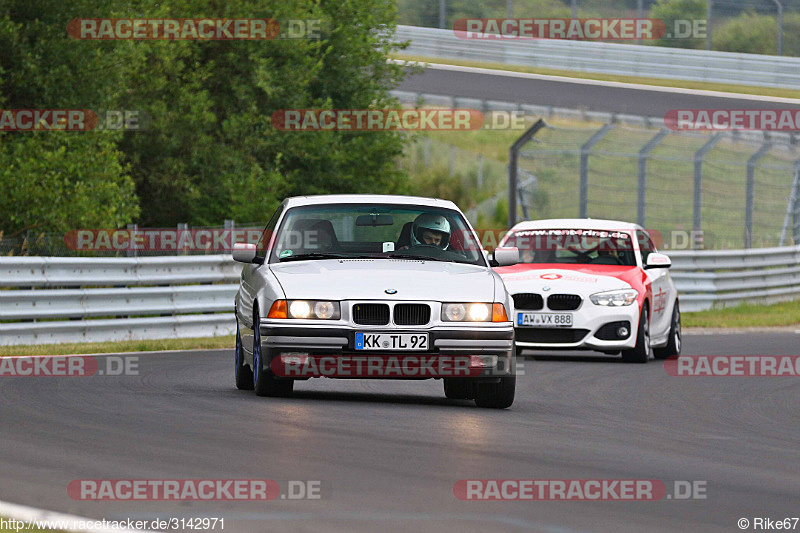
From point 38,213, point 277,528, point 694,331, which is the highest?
point 277,528

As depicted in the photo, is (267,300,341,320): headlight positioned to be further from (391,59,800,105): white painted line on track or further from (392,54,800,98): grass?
(392,54,800,98): grass

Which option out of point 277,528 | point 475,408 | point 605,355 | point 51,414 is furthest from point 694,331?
point 277,528

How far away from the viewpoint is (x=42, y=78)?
86.0 feet

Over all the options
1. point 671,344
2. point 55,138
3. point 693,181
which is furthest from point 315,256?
point 693,181

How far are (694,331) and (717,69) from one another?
22260 mm

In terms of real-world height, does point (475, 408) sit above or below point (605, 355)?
above

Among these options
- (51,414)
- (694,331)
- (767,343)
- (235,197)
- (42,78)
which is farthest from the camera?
(235,197)

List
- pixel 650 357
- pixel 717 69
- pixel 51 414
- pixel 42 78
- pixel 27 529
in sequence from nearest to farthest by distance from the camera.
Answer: pixel 27 529
pixel 51 414
pixel 650 357
pixel 42 78
pixel 717 69

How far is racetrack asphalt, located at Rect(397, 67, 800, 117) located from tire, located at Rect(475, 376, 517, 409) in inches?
1186

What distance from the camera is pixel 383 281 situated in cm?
1088

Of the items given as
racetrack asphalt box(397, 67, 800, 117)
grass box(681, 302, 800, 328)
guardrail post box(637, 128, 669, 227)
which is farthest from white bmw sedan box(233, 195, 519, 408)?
racetrack asphalt box(397, 67, 800, 117)

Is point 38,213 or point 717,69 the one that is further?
point 717,69

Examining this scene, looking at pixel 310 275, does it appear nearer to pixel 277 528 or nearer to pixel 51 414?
pixel 51 414

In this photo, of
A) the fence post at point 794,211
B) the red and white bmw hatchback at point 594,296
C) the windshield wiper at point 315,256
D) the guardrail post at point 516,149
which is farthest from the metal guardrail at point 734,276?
the windshield wiper at point 315,256
